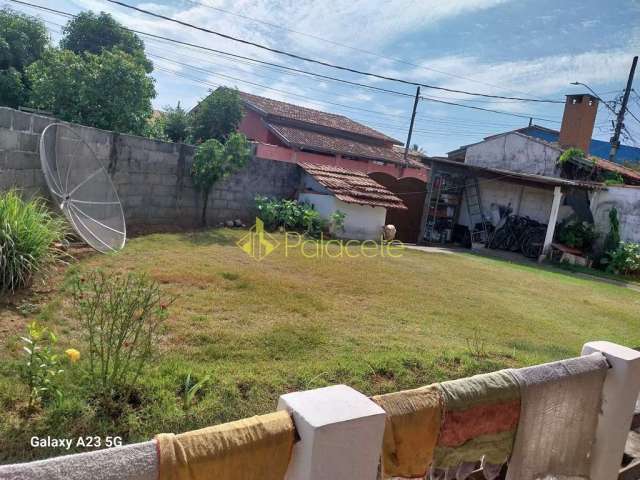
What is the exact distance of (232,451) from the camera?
130 cm

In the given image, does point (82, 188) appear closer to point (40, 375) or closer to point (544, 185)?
point (40, 375)

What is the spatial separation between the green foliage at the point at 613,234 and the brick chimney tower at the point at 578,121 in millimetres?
5584

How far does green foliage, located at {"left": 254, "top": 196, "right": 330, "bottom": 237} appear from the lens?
11.0m

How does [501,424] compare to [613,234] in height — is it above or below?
below

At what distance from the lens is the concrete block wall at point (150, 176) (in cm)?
580

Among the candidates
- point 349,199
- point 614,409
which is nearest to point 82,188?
point 349,199

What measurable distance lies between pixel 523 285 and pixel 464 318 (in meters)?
3.79

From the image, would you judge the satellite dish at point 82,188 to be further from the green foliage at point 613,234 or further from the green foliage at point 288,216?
the green foliage at point 613,234

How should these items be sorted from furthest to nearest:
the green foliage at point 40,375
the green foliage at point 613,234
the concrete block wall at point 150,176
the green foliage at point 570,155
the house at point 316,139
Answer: the house at point 316,139 → the green foliage at point 570,155 → the green foliage at point 613,234 → the concrete block wall at point 150,176 → the green foliage at point 40,375

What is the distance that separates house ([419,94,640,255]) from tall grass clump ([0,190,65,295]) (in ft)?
39.1

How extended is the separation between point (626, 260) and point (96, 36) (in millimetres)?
20427

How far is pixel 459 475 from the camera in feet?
6.63

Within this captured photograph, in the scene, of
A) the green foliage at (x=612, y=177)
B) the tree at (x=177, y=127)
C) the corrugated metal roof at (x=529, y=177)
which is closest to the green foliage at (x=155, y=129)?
the tree at (x=177, y=127)

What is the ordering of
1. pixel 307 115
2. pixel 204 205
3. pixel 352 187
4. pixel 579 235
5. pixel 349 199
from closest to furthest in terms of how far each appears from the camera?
1. pixel 204 205
2. pixel 349 199
3. pixel 352 187
4. pixel 579 235
5. pixel 307 115
